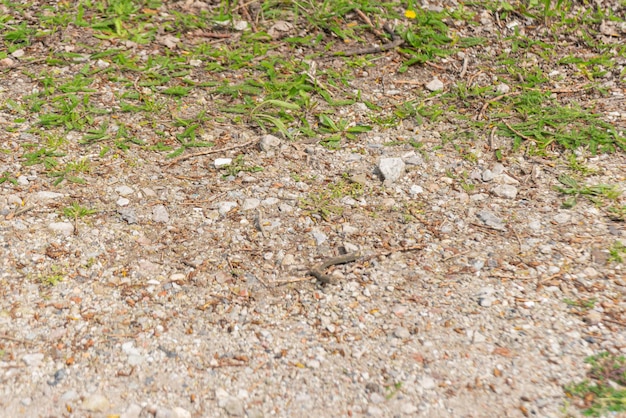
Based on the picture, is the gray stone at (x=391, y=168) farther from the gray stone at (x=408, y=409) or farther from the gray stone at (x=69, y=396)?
the gray stone at (x=69, y=396)

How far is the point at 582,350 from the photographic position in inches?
114

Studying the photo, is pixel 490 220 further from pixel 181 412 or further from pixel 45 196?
pixel 45 196

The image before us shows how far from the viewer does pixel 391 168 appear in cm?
397

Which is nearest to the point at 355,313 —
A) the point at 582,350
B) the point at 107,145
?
the point at 582,350

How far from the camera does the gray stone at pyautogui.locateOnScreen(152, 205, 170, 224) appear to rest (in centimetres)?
364

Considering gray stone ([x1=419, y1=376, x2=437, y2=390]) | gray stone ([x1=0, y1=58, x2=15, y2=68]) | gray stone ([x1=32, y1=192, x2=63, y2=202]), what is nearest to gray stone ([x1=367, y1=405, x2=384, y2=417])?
gray stone ([x1=419, y1=376, x2=437, y2=390])

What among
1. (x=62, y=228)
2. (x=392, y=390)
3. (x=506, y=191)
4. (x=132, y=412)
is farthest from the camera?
(x=506, y=191)

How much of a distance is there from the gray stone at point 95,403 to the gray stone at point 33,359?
32 centimetres

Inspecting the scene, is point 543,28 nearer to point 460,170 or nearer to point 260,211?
point 460,170

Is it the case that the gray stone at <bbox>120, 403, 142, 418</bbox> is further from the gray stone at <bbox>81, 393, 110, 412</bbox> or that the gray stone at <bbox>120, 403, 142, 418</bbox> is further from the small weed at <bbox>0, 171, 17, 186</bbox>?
the small weed at <bbox>0, 171, 17, 186</bbox>

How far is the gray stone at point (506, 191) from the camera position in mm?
3859

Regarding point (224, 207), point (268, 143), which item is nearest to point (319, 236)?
point (224, 207)

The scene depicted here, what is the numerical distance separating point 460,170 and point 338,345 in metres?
1.58

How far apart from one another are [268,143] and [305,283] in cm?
117
